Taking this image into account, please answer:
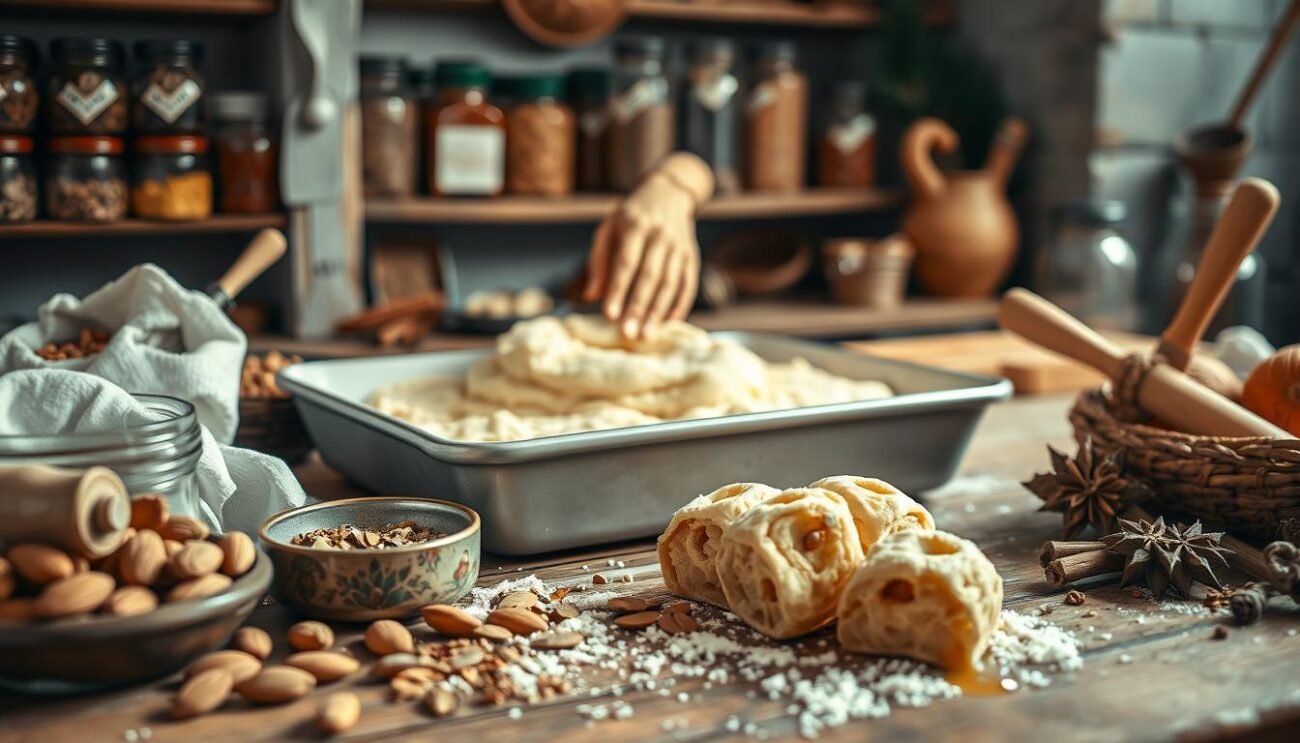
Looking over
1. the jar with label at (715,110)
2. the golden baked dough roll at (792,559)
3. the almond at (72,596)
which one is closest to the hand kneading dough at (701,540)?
the golden baked dough roll at (792,559)

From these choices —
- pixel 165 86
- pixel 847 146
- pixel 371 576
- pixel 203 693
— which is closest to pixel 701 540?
pixel 371 576

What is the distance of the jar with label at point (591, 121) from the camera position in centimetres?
259

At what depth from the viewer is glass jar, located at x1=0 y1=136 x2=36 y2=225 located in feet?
6.67

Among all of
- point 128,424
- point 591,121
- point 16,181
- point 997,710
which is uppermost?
point 591,121

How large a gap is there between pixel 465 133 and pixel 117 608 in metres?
1.86

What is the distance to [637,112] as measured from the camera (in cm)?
260

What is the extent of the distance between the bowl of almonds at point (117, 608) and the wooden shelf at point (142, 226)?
5.17 ft

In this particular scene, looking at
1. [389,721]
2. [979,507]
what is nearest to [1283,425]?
[979,507]

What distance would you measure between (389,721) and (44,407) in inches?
16.9

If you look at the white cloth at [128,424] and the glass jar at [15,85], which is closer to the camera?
the white cloth at [128,424]

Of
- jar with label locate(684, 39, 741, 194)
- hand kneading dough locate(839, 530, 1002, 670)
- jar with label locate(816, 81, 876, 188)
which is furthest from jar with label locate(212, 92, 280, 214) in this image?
hand kneading dough locate(839, 530, 1002, 670)

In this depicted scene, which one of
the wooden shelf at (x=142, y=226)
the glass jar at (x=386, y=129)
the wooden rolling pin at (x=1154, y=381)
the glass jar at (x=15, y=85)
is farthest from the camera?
the glass jar at (x=386, y=129)

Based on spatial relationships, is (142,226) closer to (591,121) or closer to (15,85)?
(15,85)

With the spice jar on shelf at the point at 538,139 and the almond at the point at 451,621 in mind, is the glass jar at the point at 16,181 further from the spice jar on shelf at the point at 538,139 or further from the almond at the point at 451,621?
the almond at the point at 451,621
